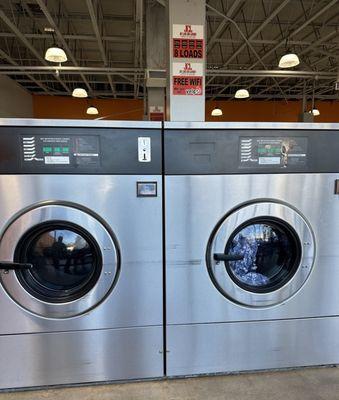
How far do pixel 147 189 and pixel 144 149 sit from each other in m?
0.20

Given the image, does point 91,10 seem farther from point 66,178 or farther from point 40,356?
point 40,356

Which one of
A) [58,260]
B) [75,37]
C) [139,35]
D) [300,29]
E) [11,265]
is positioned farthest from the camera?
[75,37]

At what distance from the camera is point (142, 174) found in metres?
1.58

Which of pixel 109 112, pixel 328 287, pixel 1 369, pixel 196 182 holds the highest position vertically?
pixel 109 112

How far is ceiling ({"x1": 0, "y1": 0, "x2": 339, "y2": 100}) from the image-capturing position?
18.2 feet

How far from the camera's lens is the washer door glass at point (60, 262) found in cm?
155

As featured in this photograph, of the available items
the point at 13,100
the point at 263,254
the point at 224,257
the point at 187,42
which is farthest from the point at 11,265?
the point at 13,100

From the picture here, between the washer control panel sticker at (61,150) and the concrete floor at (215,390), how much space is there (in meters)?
1.13

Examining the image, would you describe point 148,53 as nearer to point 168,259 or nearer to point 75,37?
point 75,37

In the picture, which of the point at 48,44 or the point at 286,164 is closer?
the point at 286,164

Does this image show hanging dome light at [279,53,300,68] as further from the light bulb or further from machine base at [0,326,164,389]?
machine base at [0,326,164,389]

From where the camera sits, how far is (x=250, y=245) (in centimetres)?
172

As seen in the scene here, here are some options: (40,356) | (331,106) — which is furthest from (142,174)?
(331,106)

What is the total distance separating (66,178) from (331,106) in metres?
13.7
